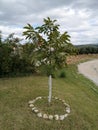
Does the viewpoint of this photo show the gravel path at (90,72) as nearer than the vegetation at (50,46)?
No

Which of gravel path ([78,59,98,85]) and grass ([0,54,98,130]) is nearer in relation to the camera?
grass ([0,54,98,130])

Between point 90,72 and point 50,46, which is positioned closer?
point 50,46

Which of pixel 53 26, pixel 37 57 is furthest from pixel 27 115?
pixel 53 26

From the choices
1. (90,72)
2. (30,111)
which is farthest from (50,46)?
(90,72)

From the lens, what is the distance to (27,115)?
7.23m

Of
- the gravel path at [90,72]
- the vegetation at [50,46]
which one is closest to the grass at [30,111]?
the vegetation at [50,46]

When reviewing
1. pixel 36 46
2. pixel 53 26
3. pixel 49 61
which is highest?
pixel 53 26

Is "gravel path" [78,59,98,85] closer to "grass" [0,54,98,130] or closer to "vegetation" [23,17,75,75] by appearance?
"grass" [0,54,98,130]

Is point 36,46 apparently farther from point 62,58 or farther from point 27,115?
point 27,115

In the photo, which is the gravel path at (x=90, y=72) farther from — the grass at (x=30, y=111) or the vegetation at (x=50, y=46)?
the vegetation at (x=50, y=46)

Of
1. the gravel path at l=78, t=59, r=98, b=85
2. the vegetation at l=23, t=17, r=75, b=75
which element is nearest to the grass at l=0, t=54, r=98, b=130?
the vegetation at l=23, t=17, r=75, b=75

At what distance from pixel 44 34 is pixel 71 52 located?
1.07 meters

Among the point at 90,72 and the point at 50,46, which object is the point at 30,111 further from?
the point at 90,72

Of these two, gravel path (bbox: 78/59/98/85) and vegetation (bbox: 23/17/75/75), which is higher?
vegetation (bbox: 23/17/75/75)
